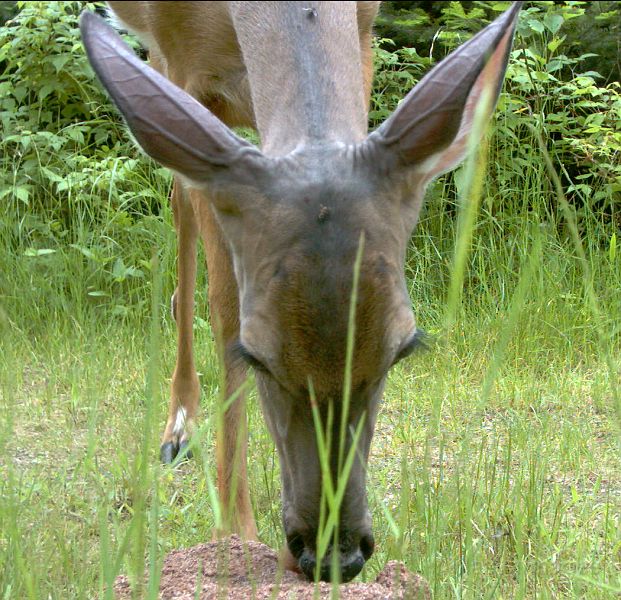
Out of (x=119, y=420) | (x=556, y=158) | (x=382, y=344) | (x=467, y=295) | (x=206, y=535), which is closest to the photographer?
(x=382, y=344)

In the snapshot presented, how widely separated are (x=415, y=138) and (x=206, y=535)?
5.16ft

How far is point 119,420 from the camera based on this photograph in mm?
5023

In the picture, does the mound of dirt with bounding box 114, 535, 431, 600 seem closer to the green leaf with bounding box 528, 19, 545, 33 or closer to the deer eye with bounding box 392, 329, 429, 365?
the deer eye with bounding box 392, 329, 429, 365

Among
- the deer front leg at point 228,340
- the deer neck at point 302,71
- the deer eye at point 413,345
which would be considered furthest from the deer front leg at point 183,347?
the deer eye at point 413,345

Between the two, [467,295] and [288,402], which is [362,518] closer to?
[288,402]

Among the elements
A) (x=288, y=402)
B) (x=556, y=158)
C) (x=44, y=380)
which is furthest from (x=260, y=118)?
(x=556, y=158)

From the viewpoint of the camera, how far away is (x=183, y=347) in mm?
5797

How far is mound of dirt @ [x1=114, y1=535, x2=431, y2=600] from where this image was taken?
9.95 feet

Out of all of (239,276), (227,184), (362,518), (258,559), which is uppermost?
(227,184)

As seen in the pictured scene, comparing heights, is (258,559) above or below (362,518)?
below

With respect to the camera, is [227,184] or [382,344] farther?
[227,184]

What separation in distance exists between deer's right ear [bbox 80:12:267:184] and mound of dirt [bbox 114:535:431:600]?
961mm

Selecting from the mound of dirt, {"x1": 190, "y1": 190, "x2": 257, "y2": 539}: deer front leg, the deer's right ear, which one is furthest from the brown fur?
the deer's right ear

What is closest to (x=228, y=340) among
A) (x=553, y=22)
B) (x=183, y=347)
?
(x=183, y=347)
